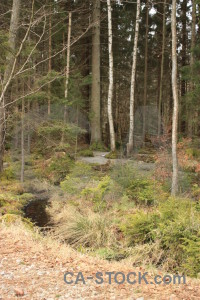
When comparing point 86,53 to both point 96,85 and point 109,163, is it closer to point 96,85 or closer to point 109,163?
point 96,85

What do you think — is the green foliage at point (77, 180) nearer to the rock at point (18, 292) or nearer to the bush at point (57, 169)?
the bush at point (57, 169)

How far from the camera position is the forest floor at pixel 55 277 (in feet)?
10.2

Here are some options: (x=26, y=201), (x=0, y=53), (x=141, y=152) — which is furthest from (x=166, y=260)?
(x=141, y=152)

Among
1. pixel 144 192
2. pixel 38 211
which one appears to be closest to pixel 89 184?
pixel 38 211

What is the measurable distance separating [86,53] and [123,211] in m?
15.8

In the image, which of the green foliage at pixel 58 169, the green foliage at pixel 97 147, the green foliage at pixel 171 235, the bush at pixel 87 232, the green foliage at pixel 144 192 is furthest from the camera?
the green foliage at pixel 97 147

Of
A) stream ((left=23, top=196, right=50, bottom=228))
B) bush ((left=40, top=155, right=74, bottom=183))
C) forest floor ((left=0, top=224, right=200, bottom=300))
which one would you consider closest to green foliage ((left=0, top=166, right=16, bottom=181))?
bush ((left=40, top=155, right=74, bottom=183))

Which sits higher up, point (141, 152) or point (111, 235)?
point (141, 152)

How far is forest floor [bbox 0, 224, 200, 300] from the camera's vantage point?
3.12 metres

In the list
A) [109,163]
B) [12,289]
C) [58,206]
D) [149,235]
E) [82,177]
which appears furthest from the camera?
[109,163]

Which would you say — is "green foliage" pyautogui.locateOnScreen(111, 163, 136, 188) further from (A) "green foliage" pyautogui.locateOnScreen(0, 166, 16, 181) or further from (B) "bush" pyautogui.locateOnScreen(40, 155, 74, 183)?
(A) "green foliage" pyautogui.locateOnScreen(0, 166, 16, 181)

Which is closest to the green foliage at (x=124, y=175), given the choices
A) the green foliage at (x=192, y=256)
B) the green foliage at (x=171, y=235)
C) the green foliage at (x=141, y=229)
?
the green foliage at (x=171, y=235)

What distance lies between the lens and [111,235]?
6234 millimetres

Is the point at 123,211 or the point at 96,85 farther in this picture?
→ the point at 96,85
